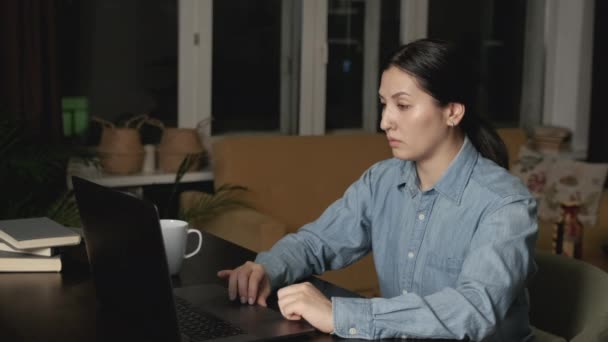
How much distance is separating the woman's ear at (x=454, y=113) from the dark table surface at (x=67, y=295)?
40cm

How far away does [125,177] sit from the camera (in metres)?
3.83

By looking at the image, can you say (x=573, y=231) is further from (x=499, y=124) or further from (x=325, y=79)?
(x=499, y=124)

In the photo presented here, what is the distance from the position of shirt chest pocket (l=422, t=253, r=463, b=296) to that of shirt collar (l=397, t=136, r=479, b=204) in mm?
114

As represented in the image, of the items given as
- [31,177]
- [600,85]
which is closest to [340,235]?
[31,177]

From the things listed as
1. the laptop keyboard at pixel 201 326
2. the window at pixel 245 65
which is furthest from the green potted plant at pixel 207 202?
the laptop keyboard at pixel 201 326

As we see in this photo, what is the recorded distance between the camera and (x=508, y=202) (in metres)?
1.64

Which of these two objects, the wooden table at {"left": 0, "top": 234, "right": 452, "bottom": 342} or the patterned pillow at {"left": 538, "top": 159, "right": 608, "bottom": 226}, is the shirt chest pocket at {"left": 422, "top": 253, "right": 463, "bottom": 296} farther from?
the patterned pillow at {"left": 538, "top": 159, "right": 608, "bottom": 226}

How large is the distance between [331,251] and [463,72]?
1.56ft

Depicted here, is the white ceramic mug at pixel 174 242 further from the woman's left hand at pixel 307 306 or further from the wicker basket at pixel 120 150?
the wicker basket at pixel 120 150

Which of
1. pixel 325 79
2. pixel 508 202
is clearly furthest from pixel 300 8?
pixel 508 202

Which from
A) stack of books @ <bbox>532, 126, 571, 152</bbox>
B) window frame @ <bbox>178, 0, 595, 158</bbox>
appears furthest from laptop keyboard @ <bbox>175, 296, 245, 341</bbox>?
stack of books @ <bbox>532, 126, 571, 152</bbox>

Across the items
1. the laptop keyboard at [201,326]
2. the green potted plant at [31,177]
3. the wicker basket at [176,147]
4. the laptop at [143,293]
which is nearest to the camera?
the laptop at [143,293]

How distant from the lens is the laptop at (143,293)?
132cm

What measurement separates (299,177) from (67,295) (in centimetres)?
237
